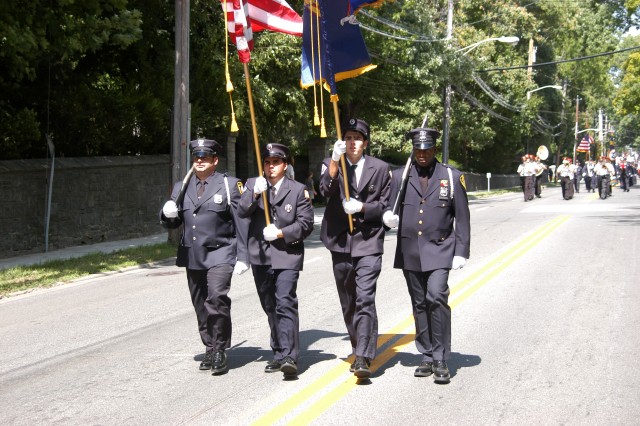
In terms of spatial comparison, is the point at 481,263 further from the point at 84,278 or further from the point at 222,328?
the point at 222,328

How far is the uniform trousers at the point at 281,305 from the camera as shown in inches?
282

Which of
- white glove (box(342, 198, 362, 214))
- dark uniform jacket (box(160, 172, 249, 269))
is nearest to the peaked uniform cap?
dark uniform jacket (box(160, 172, 249, 269))

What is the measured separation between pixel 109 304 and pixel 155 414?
19.7ft

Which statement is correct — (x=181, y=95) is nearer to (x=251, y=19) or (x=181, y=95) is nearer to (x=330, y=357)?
(x=251, y=19)

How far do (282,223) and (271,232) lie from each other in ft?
0.73

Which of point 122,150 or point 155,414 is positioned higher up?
point 122,150

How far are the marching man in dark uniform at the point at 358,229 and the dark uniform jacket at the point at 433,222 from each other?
0.20m

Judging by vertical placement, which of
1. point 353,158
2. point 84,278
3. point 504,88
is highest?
point 504,88

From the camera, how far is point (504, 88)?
56531mm

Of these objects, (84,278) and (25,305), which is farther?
(84,278)

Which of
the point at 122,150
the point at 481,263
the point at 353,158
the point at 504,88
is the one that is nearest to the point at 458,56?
the point at 504,88

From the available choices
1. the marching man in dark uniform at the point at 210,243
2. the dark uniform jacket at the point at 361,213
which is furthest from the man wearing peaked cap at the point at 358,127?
the marching man in dark uniform at the point at 210,243

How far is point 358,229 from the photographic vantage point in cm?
724

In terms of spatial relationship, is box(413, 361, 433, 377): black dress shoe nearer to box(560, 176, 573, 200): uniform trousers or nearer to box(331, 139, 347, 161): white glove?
box(331, 139, 347, 161): white glove
